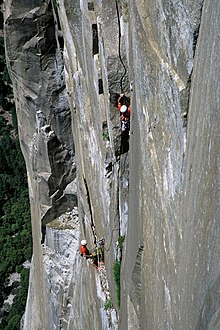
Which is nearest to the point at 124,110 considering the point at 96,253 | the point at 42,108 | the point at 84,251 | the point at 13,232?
the point at 96,253

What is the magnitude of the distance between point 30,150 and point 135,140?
9833mm

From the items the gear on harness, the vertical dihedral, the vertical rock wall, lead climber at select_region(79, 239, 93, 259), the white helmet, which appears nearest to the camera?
the vertical rock wall

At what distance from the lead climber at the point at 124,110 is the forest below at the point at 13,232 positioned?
878 inches

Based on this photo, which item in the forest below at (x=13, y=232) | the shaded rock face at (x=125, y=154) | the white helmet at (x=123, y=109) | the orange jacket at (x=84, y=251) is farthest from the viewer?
the forest below at (x=13, y=232)

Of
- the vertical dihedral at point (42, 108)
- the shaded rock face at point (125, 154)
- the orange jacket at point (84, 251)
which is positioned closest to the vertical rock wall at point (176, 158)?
the shaded rock face at point (125, 154)

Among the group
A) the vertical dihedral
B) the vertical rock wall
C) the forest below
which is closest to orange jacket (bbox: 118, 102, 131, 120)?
the vertical rock wall

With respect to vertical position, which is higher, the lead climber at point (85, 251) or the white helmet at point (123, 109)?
the white helmet at point (123, 109)

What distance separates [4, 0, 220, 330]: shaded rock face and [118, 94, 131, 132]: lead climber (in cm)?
14

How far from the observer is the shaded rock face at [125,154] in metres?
4.98

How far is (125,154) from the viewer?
9.13m

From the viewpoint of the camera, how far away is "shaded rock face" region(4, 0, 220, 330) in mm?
4977

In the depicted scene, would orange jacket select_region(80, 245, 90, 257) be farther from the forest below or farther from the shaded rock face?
the forest below

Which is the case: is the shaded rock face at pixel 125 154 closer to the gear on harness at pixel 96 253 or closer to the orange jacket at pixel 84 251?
the gear on harness at pixel 96 253

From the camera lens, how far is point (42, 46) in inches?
592
